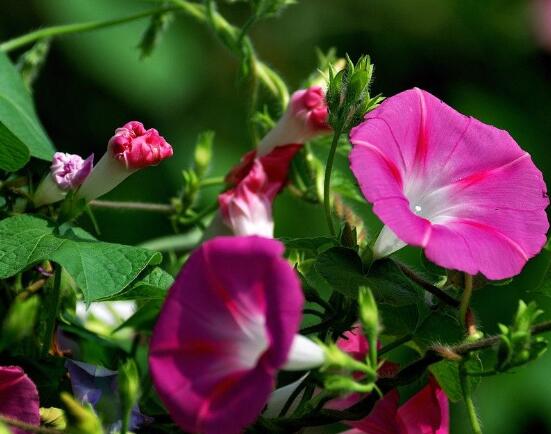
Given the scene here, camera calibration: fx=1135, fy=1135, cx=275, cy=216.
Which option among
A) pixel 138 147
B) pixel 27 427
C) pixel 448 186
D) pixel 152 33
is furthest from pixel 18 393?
pixel 152 33

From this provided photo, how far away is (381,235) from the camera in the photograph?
742mm

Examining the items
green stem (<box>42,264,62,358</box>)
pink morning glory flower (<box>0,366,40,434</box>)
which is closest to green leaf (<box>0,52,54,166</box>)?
green stem (<box>42,264,62,358</box>)

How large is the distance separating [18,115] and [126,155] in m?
0.19

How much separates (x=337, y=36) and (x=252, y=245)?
178cm

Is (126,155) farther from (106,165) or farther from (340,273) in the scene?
(340,273)

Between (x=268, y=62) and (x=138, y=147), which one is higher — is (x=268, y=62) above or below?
below

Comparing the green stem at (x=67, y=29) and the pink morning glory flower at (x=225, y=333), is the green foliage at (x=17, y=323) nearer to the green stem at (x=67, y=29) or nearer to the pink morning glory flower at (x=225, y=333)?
the pink morning glory flower at (x=225, y=333)

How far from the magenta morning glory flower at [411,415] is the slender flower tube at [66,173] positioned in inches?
10.4

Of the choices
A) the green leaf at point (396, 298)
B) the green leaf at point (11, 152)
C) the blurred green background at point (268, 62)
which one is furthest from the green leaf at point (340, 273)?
the blurred green background at point (268, 62)

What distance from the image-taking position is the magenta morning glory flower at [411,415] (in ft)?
2.51

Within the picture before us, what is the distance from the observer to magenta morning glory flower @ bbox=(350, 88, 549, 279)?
0.67 m

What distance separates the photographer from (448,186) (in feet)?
2.51

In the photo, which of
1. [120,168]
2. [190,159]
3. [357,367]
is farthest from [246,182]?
[190,159]

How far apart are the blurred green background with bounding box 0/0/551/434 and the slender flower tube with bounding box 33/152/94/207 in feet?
3.68
